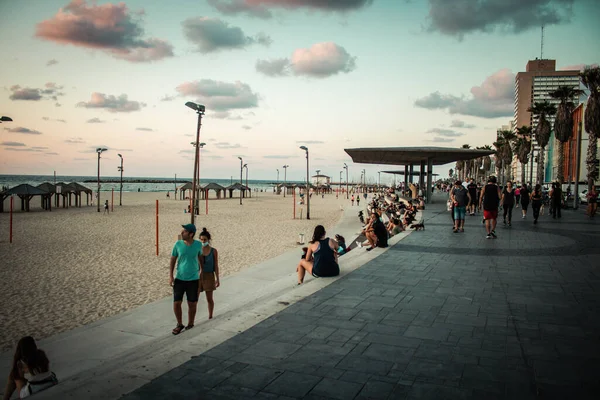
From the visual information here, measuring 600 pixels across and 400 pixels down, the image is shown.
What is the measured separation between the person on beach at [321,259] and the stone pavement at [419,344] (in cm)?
40

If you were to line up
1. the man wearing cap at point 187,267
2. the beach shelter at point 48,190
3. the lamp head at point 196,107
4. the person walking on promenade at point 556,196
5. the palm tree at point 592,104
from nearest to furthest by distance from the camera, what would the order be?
the man wearing cap at point 187,267 < the lamp head at point 196,107 < the person walking on promenade at point 556,196 < the palm tree at point 592,104 < the beach shelter at point 48,190

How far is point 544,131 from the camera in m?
40.7

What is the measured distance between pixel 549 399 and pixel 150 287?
982 cm

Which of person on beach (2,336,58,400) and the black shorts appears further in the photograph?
the black shorts

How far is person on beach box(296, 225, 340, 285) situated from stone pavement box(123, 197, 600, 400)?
402 mm

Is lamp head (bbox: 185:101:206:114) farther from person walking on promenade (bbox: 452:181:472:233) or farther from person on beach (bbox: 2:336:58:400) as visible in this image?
person on beach (bbox: 2:336:58:400)

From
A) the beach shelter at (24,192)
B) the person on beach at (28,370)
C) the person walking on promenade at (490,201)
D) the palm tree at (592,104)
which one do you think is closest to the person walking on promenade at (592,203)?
the palm tree at (592,104)

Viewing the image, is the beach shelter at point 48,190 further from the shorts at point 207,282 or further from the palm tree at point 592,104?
the palm tree at point 592,104

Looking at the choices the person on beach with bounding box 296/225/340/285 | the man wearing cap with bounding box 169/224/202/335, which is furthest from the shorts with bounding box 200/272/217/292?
the person on beach with bounding box 296/225/340/285

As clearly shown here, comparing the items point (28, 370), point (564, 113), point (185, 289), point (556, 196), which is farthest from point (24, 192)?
point (564, 113)

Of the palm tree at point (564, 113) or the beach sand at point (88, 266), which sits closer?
the beach sand at point (88, 266)

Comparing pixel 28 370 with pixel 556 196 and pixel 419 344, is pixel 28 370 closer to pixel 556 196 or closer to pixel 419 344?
pixel 419 344

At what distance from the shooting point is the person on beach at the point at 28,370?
383cm

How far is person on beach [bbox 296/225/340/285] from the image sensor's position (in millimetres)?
7102
